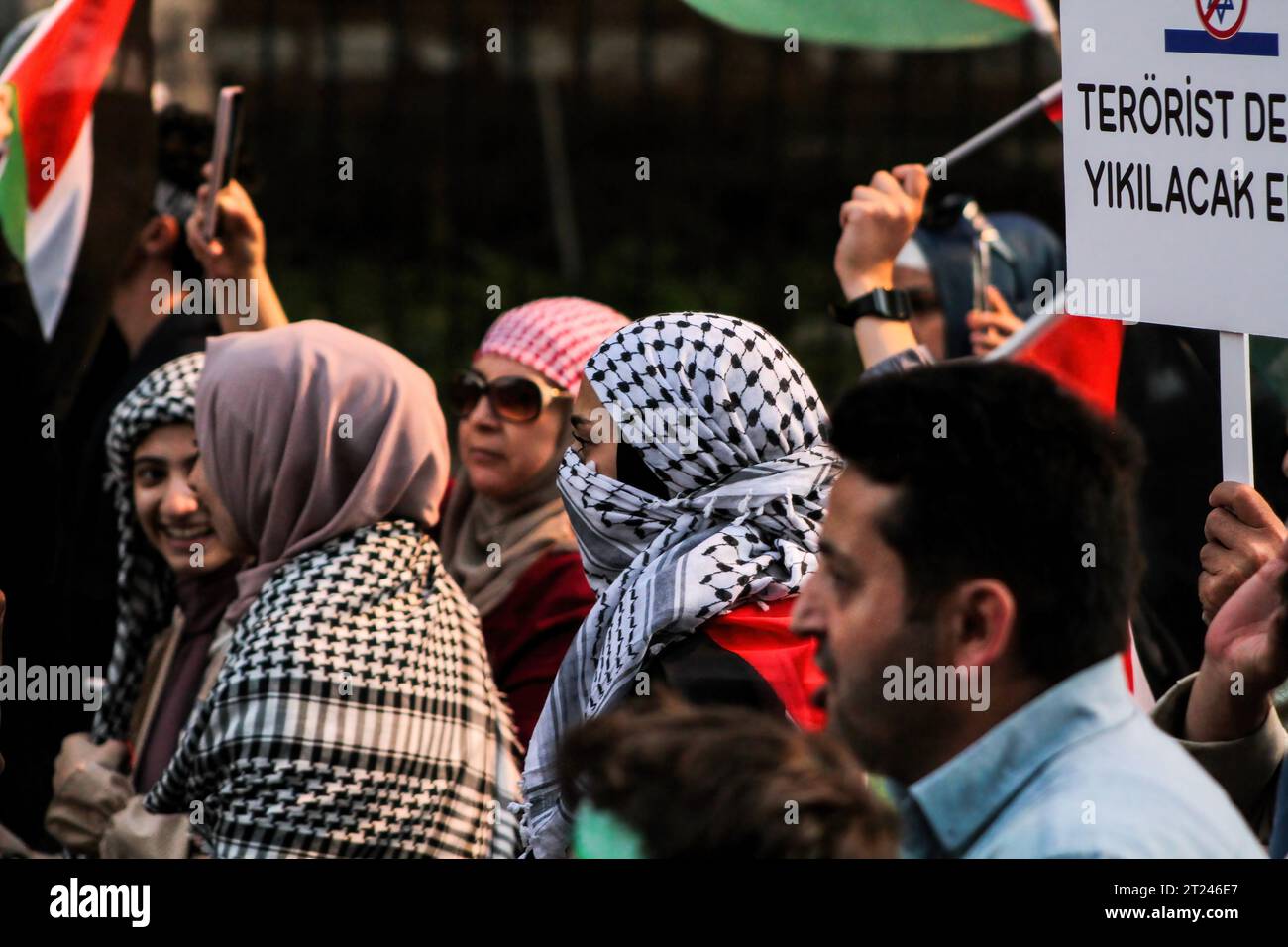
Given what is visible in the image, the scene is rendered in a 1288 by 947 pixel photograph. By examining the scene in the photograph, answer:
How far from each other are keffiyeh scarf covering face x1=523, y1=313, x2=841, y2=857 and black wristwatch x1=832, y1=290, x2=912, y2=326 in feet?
3.37

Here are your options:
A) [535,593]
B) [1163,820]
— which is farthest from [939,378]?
[535,593]

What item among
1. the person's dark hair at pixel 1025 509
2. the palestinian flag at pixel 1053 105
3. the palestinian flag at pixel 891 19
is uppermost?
the palestinian flag at pixel 891 19

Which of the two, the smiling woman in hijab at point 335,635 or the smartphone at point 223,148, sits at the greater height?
the smartphone at point 223,148

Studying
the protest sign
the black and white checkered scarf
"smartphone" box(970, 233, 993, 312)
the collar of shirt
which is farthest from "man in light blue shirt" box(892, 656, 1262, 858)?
"smartphone" box(970, 233, 993, 312)

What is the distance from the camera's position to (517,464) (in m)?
4.30

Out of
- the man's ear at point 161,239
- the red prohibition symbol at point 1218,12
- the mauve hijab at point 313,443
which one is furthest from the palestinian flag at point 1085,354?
the man's ear at point 161,239

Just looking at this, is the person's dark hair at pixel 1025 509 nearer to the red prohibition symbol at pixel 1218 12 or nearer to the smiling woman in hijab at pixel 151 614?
the red prohibition symbol at pixel 1218 12

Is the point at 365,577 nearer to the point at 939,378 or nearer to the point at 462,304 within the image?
the point at 939,378

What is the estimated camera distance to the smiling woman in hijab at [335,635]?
9.86 ft

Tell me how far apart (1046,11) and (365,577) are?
223 cm

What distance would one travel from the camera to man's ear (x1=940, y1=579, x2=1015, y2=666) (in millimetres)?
1890

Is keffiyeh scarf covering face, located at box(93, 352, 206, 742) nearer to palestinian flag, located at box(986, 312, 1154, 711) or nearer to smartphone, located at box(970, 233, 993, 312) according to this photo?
palestinian flag, located at box(986, 312, 1154, 711)

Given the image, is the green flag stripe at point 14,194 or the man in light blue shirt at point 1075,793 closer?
the man in light blue shirt at point 1075,793

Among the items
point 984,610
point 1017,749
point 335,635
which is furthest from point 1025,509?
point 335,635
